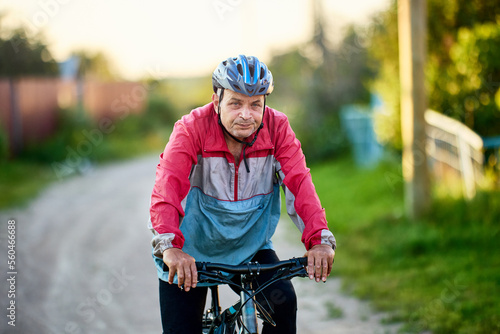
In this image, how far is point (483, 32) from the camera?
8.50 meters

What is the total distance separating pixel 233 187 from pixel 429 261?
4.26 m

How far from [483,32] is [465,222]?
3.01 metres

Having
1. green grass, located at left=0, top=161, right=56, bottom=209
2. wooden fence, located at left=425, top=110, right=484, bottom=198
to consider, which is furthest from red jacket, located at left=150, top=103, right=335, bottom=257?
green grass, located at left=0, top=161, right=56, bottom=209

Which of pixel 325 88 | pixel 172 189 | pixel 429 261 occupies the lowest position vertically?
pixel 172 189

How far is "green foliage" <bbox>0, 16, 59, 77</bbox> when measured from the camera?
19812mm

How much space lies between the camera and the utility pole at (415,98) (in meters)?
7.62

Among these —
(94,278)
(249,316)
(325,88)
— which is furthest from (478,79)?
(325,88)

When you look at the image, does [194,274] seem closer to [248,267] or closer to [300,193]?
[248,267]

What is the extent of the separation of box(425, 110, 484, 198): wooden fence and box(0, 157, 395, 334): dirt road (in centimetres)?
238

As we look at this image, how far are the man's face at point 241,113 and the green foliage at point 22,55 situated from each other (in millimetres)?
17948

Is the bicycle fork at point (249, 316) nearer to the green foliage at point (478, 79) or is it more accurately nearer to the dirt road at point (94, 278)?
the dirt road at point (94, 278)

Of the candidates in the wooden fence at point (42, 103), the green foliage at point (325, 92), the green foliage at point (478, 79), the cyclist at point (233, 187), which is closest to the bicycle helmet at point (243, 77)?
the cyclist at point (233, 187)

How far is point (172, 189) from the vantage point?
10.0 ft

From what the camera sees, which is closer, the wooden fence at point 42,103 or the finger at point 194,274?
the finger at point 194,274
